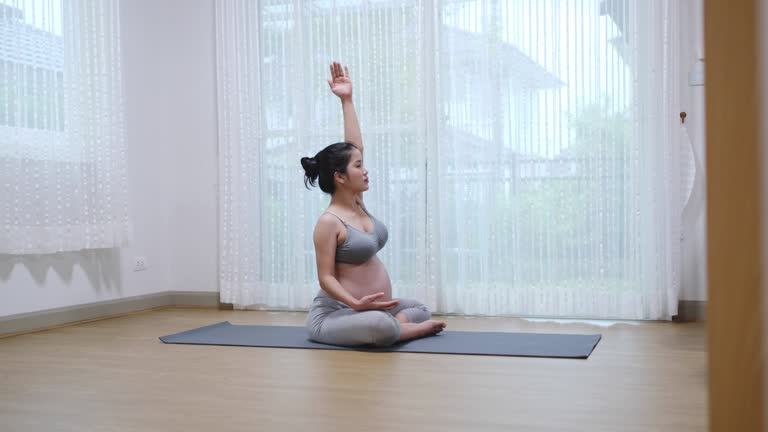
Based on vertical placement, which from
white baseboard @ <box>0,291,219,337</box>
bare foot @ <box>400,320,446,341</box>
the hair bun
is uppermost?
the hair bun

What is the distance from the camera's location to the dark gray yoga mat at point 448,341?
10.2 ft

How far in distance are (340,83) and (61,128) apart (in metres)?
1.66

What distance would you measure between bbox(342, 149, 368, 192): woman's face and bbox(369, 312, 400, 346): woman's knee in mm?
647

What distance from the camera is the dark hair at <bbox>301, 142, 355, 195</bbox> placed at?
3.53 m

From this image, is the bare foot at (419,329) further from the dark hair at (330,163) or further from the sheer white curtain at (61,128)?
the sheer white curtain at (61,128)

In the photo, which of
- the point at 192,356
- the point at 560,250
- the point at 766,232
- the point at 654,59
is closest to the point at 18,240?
the point at 192,356

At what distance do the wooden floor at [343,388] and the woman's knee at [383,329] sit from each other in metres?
0.11

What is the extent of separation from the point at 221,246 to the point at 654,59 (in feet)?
9.77

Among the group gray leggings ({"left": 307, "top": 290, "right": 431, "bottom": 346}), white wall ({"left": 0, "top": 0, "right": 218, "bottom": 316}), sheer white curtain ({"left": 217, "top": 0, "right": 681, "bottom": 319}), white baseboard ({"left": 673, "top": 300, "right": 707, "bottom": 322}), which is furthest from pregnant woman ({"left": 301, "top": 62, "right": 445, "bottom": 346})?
white wall ({"left": 0, "top": 0, "right": 218, "bottom": 316})

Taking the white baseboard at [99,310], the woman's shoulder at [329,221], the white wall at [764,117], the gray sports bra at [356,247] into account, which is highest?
the white wall at [764,117]

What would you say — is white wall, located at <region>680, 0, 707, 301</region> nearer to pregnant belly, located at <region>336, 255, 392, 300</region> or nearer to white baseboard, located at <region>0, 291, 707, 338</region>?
white baseboard, located at <region>0, 291, 707, 338</region>

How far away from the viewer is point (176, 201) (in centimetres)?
531

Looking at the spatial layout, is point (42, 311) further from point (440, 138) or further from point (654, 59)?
point (654, 59)

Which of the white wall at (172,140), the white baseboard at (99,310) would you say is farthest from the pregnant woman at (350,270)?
the white wall at (172,140)
